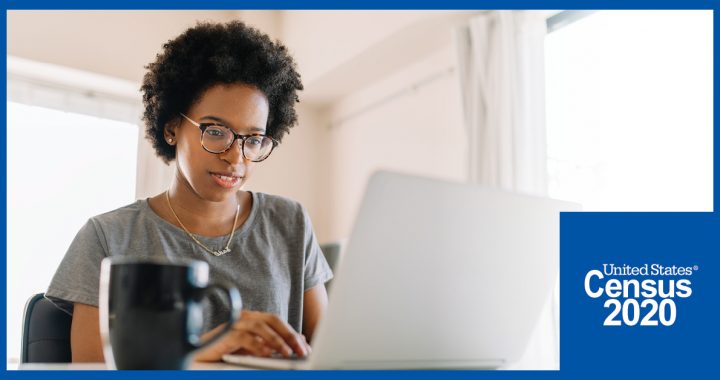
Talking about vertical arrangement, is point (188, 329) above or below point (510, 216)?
below

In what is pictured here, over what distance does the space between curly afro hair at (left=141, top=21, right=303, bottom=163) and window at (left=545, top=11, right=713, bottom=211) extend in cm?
156

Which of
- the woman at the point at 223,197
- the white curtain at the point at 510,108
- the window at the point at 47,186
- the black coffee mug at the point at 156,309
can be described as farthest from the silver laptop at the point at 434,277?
the window at the point at 47,186

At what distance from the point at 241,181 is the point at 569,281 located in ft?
2.21

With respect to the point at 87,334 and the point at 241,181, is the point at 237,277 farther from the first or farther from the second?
the point at 87,334

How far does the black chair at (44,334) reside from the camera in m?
1.12

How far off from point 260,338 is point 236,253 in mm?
532

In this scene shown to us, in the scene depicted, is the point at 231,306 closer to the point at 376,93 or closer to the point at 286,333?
the point at 286,333

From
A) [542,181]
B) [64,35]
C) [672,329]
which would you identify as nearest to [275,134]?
[672,329]

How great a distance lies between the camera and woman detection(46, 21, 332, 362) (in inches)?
50.2

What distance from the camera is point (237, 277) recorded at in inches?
51.4

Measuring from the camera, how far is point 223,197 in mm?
1332

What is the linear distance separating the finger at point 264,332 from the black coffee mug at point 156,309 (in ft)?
0.57

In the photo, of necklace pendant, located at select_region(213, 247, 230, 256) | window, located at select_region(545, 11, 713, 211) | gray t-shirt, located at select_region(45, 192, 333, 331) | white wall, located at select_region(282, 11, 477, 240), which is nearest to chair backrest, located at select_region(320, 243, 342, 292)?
white wall, located at select_region(282, 11, 477, 240)

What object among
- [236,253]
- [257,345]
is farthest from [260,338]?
[236,253]
